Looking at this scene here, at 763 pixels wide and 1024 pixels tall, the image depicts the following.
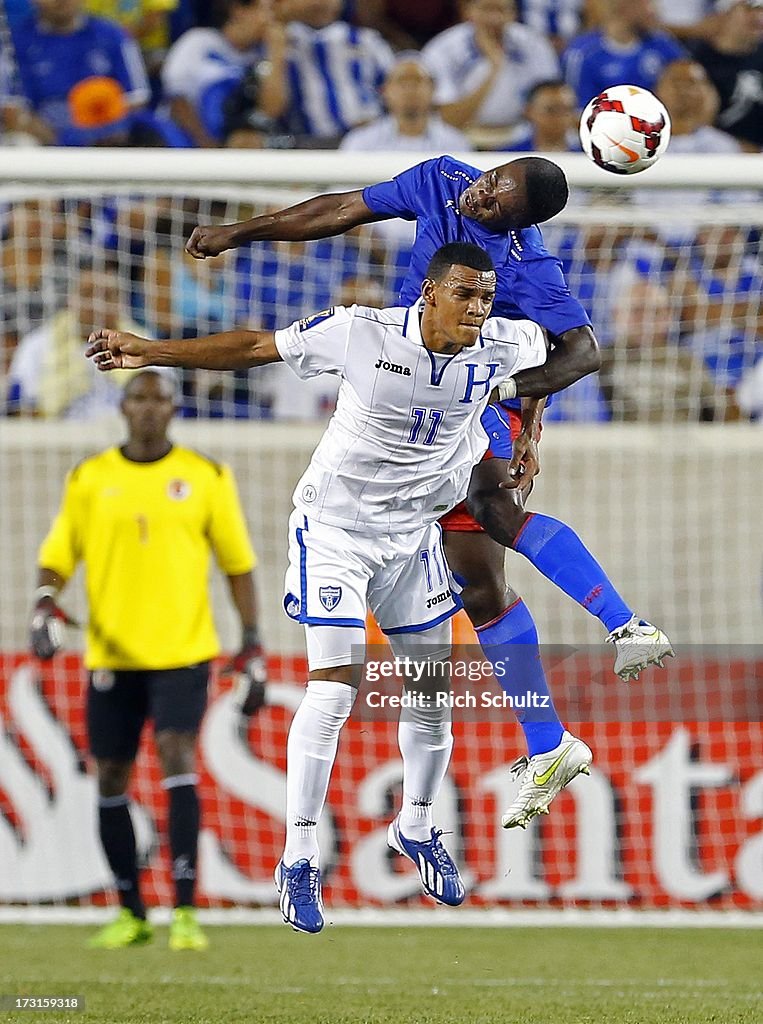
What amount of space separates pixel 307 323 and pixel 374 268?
520cm

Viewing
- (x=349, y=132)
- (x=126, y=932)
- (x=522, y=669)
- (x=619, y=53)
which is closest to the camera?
(x=522, y=669)

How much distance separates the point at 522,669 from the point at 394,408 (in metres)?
1.15

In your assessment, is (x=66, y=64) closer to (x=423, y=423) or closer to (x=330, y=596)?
(x=423, y=423)

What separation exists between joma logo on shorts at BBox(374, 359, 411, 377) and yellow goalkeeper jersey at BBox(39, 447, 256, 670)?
124 inches

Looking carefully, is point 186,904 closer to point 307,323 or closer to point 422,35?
Result: point 307,323

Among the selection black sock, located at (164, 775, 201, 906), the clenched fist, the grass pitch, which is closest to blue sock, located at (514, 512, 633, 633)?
the clenched fist

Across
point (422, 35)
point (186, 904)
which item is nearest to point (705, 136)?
point (422, 35)

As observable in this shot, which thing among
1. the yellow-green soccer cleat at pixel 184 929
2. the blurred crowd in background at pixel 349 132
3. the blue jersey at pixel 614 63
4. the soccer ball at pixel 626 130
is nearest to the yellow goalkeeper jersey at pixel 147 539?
the yellow-green soccer cleat at pixel 184 929

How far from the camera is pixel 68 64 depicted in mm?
12422

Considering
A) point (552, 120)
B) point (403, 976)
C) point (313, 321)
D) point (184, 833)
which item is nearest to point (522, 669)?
point (313, 321)

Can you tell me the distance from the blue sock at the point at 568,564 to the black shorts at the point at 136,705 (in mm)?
2907

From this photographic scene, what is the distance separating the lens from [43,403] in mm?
10680

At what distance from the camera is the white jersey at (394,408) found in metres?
5.90

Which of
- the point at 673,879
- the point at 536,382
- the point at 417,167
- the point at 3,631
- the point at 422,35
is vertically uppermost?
the point at 422,35
